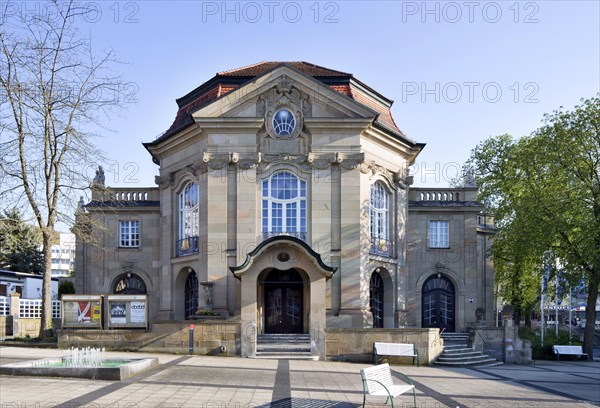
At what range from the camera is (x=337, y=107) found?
2844 cm

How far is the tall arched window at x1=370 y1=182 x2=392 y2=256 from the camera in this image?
→ 30469 millimetres

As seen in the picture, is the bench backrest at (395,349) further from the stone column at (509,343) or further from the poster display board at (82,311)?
the poster display board at (82,311)

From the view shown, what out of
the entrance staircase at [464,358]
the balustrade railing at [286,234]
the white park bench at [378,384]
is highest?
the balustrade railing at [286,234]

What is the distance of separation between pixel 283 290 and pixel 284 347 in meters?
4.57

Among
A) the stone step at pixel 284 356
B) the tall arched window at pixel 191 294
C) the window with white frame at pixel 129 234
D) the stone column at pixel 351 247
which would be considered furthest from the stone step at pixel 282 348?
the window with white frame at pixel 129 234

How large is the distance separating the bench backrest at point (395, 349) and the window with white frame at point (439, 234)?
40.4 feet

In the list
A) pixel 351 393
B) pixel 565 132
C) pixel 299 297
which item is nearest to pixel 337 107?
pixel 299 297

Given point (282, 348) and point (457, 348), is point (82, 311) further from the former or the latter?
point (457, 348)

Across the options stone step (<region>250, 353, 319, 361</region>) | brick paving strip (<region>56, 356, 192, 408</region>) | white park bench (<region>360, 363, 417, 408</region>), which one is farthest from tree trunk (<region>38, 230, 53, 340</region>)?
white park bench (<region>360, 363, 417, 408</region>)

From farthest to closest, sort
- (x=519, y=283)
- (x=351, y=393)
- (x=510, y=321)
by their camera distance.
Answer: (x=519, y=283) < (x=510, y=321) < (x=351, y=393)

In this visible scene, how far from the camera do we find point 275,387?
591 inches

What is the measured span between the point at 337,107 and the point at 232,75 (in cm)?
560

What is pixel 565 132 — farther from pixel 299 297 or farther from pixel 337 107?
pixel 299 297

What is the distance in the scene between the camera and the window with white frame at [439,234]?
113 ft
